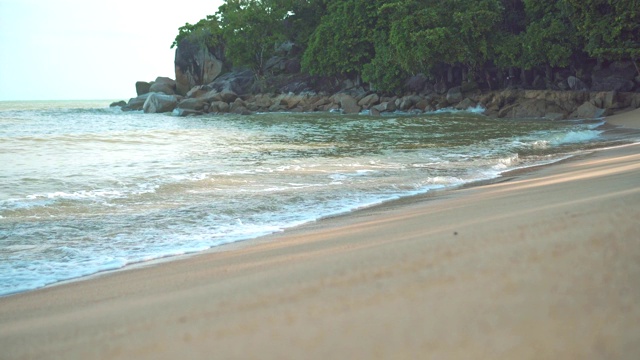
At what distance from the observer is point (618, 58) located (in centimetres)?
2794

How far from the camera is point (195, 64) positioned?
60.6m

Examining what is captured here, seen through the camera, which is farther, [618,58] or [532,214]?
[618,58]

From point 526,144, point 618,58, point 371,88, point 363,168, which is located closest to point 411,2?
point 371,88

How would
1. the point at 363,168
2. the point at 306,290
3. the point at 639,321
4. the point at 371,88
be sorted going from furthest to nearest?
1. the point at 371,88
2. the point at 363,168
3. the point at 306,290
4. the point at 639,321

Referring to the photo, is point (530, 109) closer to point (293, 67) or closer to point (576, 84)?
point (576, 84)

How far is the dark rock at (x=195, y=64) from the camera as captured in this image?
59.7 metres

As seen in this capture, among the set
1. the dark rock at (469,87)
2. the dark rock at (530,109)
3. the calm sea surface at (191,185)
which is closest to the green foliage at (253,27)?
the dark rock at (469,87)

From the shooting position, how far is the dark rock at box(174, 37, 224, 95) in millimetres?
59719

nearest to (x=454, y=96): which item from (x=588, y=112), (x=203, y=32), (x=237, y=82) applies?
(x=588, y=112)

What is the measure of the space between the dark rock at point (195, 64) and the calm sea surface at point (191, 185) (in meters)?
43.5

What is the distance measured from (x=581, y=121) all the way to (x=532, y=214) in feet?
72.3

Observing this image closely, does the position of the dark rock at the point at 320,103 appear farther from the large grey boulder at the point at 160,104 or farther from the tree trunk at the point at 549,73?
the tree trunk at the point at 549,73

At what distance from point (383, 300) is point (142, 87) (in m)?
65.0

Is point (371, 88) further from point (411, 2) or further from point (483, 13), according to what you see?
point (483, 13)
